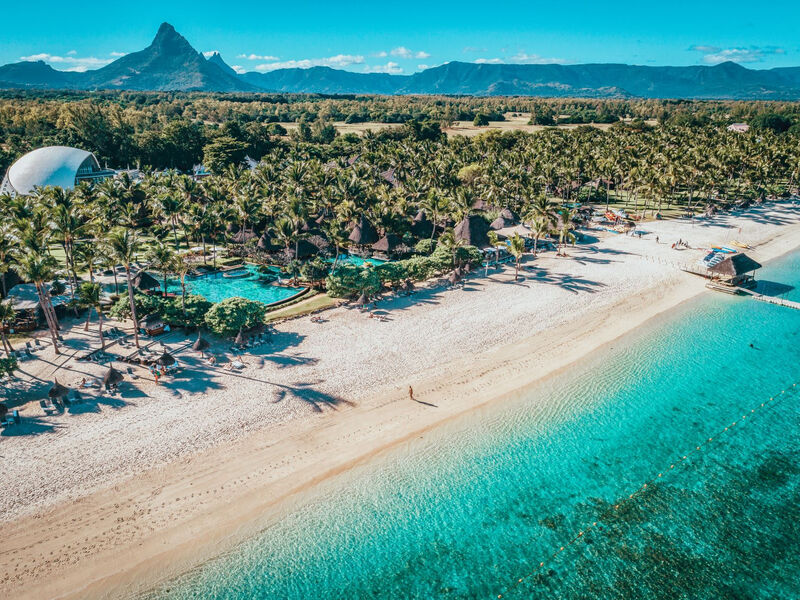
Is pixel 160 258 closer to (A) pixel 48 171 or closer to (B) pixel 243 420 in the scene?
(B) pixel 243 420

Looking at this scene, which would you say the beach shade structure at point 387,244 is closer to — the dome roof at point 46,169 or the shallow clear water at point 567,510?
the shallow clear water at point 567,510

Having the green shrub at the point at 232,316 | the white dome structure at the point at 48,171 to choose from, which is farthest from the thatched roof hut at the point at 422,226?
the white dome structure at the point at 48,171

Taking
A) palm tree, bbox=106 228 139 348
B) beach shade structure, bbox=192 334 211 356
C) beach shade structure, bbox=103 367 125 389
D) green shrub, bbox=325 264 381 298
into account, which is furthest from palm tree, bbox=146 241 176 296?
green shrub, bbox=325 264 381 298

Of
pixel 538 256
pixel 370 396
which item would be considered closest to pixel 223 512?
pixel 370 396

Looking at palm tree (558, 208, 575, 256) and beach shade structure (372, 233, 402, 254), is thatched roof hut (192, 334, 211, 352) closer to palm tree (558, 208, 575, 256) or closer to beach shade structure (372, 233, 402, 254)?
beach shade structure (372, 233, 402, 254)

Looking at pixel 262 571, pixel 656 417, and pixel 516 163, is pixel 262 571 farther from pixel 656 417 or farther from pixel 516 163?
pixel 516 163
